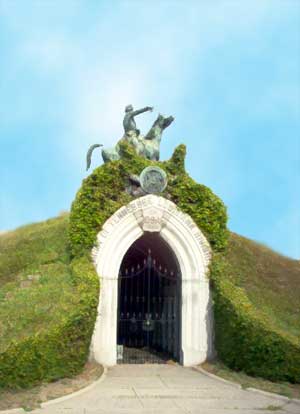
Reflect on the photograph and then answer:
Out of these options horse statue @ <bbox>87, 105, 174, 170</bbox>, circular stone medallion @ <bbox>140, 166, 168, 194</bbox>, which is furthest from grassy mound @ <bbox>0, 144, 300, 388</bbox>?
horse statue @ <bbox>87, 105, 174, 170</bbox>

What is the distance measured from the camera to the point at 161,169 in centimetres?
1380

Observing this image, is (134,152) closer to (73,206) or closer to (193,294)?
(73,206)

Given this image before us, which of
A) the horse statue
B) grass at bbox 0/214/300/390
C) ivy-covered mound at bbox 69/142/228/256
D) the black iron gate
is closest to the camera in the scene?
grass at bbox 0/214/300/390

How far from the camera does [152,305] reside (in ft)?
58.7

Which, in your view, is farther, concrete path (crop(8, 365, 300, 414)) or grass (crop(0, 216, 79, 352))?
grass (crop(0, 216, 79, 352))

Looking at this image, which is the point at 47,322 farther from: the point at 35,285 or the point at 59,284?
the point at 35,285

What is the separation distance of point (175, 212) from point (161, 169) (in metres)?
1.28

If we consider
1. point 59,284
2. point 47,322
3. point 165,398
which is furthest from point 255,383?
point 59,284

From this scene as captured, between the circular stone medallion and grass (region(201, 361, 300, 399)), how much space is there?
4.96m

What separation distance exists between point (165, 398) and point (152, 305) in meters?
8.39

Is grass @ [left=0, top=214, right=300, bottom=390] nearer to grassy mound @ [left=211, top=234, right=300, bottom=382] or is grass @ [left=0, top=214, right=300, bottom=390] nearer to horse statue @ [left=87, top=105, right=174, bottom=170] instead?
grassy mound @ [left=211, top=234, right=300, bottom=382]

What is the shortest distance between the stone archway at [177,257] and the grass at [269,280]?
3.86ft

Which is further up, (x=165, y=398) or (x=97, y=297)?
(x=97, y=297)

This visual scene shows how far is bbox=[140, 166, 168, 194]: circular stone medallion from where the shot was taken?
44.6 feet
